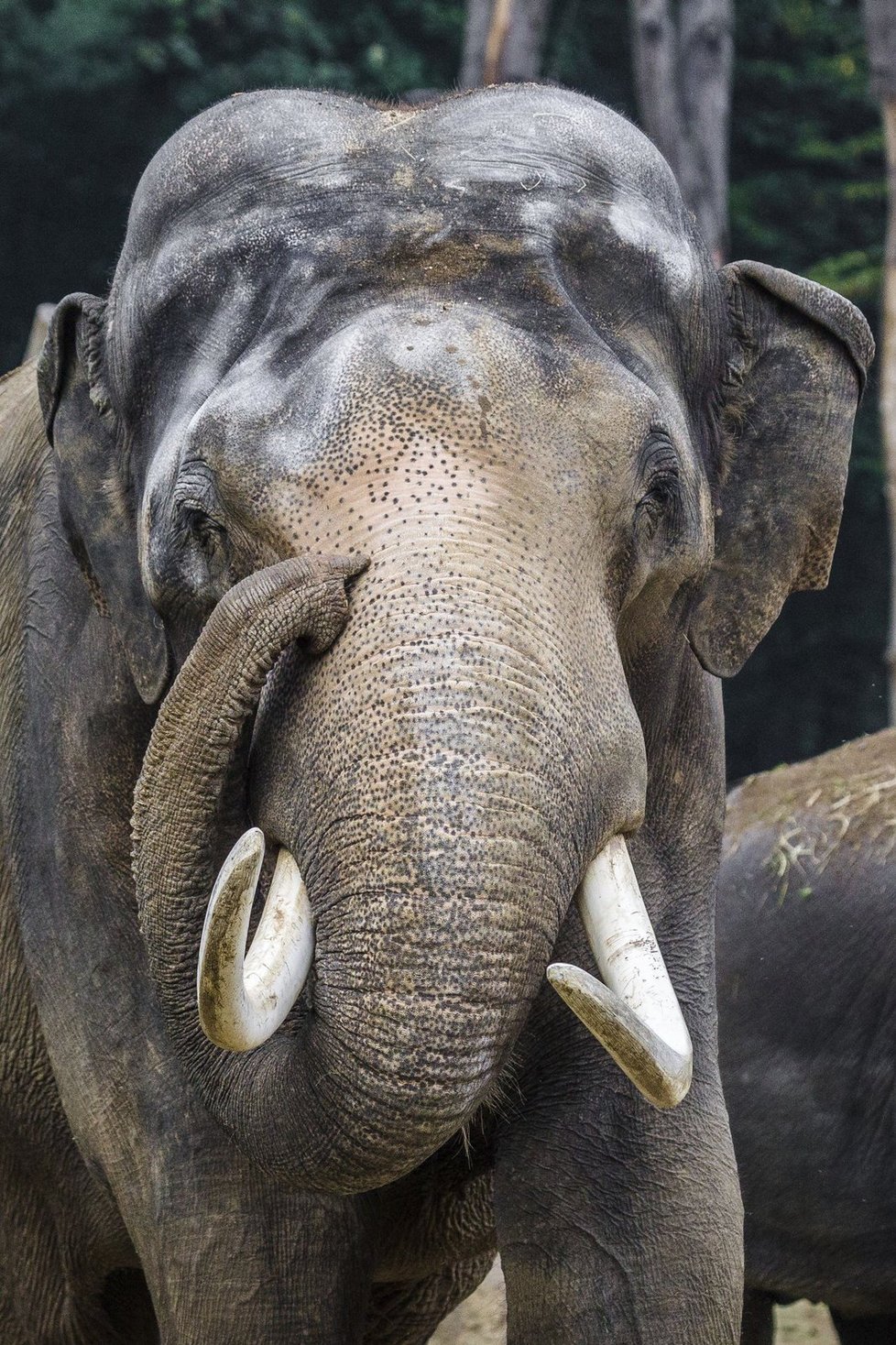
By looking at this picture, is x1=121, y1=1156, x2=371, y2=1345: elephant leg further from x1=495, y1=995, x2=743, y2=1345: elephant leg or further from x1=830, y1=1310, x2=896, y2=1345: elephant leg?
x1=830, y1=1310, x2=896, y2=1345: elephant leg

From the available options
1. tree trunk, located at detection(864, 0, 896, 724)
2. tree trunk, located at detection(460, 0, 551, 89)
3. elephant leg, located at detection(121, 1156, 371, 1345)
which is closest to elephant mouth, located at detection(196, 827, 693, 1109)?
elephant leg, located at detection(121, 1156, 371, 1345)

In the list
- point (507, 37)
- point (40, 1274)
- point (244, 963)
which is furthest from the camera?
point (507, 37)

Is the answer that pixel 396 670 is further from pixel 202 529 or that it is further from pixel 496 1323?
pixel 496 1323

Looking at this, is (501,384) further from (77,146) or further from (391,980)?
(77,146)

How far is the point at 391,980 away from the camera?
210cm

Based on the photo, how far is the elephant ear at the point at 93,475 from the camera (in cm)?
279

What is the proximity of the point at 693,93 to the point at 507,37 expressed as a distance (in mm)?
1325

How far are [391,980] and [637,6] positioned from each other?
9.74 meters

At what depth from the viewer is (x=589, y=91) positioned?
13.8m

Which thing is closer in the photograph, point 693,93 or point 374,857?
point 374,857

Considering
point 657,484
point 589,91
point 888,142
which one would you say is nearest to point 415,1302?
point 657,484

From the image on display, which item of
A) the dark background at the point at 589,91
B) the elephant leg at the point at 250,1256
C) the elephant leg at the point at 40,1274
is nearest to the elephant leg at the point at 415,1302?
the elephant leg at the point at 40,1274

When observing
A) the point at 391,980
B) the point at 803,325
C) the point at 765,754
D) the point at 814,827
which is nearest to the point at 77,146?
the point at 765,754

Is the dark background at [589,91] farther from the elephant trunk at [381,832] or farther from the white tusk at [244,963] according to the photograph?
the white tusk at [244,963]
